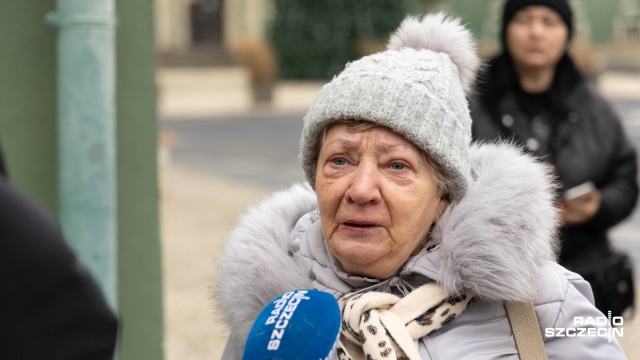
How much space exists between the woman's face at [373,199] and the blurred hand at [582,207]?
2.03 metres

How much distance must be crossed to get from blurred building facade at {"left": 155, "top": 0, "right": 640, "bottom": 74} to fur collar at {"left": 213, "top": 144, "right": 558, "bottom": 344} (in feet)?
114

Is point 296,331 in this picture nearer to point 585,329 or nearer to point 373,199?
point 373,199

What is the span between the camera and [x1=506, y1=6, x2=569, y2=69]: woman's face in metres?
4.63

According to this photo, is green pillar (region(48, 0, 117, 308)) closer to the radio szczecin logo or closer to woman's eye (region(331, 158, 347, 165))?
woman's eye (region(331, 158, 347, 165))

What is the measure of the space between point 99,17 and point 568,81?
1941 mm

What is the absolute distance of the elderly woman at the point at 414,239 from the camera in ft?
8.07

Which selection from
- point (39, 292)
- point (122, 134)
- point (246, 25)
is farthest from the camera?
point (246, 25)

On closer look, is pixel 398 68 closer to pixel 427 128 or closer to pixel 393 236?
pixel 427 128

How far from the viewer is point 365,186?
2.51m

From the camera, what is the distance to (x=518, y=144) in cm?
429

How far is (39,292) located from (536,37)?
11.4ft

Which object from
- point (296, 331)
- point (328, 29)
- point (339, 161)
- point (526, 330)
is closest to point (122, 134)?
point (339, 161)

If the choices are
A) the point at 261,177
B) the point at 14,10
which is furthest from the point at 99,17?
the point at 261,177

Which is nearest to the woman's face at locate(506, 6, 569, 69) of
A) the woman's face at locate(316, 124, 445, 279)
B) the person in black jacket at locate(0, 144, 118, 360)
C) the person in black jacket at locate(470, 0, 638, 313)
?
the person in black jacket at locate(470, 0, 638, 313)
